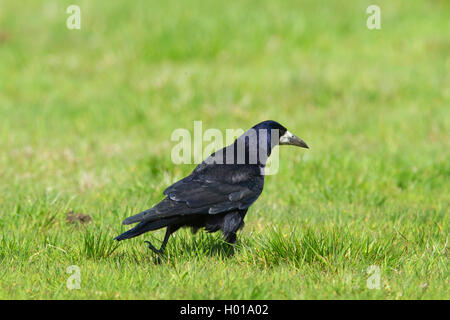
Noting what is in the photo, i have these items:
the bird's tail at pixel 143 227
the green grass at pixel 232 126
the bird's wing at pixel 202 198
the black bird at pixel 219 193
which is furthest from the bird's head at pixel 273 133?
the bird's tail at pixel 143 227

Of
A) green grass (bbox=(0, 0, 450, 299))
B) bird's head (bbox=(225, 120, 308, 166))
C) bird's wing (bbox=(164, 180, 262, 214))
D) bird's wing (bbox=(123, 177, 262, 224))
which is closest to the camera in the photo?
green grass (bbox=(0, 0, 450, 299))

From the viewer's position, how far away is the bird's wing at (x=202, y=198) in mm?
5043

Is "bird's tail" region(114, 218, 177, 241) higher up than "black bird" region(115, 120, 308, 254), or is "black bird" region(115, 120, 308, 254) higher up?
"black bird" region(115, 120, 308, 254)

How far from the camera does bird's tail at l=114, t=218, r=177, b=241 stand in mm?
4875

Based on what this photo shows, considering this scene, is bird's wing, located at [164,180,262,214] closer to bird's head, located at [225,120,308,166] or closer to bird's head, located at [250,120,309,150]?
bird's head, located at [225,120,308,166]

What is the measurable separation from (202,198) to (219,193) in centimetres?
17

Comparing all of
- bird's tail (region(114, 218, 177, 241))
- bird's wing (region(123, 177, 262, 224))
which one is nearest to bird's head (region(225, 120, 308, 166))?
bird's wing (region(123, 177, 262, 224))

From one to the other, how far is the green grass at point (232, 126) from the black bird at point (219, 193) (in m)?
0.24

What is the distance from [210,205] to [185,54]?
850cm

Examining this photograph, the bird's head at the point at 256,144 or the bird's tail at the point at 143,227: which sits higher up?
the bird's head at the point at 256,144

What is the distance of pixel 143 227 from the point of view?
16.3ft

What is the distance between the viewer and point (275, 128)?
582 cm

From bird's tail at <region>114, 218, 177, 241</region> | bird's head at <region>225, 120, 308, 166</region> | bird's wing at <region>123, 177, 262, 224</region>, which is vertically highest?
bird's head at <region>225, 120, 308, 166</region>

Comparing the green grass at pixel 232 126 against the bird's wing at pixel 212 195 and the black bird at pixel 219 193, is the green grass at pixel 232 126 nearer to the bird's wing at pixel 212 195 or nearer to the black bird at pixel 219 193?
the black bird at pixel 219 193
